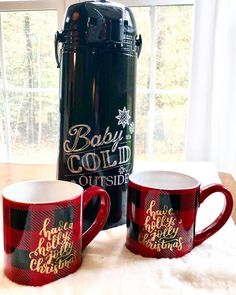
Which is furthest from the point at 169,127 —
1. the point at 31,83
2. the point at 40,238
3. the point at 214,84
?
the point at 40,238

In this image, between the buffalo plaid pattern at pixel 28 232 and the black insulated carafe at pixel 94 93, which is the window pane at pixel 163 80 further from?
the buffalo plaid pattern at pixel 28 232

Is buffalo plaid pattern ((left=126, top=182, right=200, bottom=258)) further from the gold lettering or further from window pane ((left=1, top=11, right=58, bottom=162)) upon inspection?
window pane ((left=1, top=11, right=58, bottom=162))

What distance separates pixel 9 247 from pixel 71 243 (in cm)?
6

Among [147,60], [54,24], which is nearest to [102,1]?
[147,60]

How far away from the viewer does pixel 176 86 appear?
1.68 m

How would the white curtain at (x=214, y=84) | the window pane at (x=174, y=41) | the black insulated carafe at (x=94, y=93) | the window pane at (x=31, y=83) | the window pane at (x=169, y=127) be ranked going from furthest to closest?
the window pane at (x=31, y=83), the window pane at (x=169, y=127), the window pane at (x=174, y=41), the white curtain at (x=214, y=84), the black insulated carafe at (x=94, y=93)

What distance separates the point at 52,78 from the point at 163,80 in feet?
2.13

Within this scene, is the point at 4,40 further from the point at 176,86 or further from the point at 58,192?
the point at 58,192

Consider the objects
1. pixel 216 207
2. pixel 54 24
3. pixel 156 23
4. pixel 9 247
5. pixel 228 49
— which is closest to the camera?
pixel 9 247

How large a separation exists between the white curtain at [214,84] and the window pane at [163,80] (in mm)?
223

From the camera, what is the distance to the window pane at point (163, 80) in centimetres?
162

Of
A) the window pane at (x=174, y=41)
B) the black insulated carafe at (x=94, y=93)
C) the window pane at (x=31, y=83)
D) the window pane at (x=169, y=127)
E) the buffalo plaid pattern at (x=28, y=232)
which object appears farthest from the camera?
the window pane at (x=31, y=83)

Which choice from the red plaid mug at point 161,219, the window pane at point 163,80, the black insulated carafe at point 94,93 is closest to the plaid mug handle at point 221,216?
the red plaid mug at point 161,219

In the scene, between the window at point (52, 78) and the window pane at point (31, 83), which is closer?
the window at point (52, 78)
